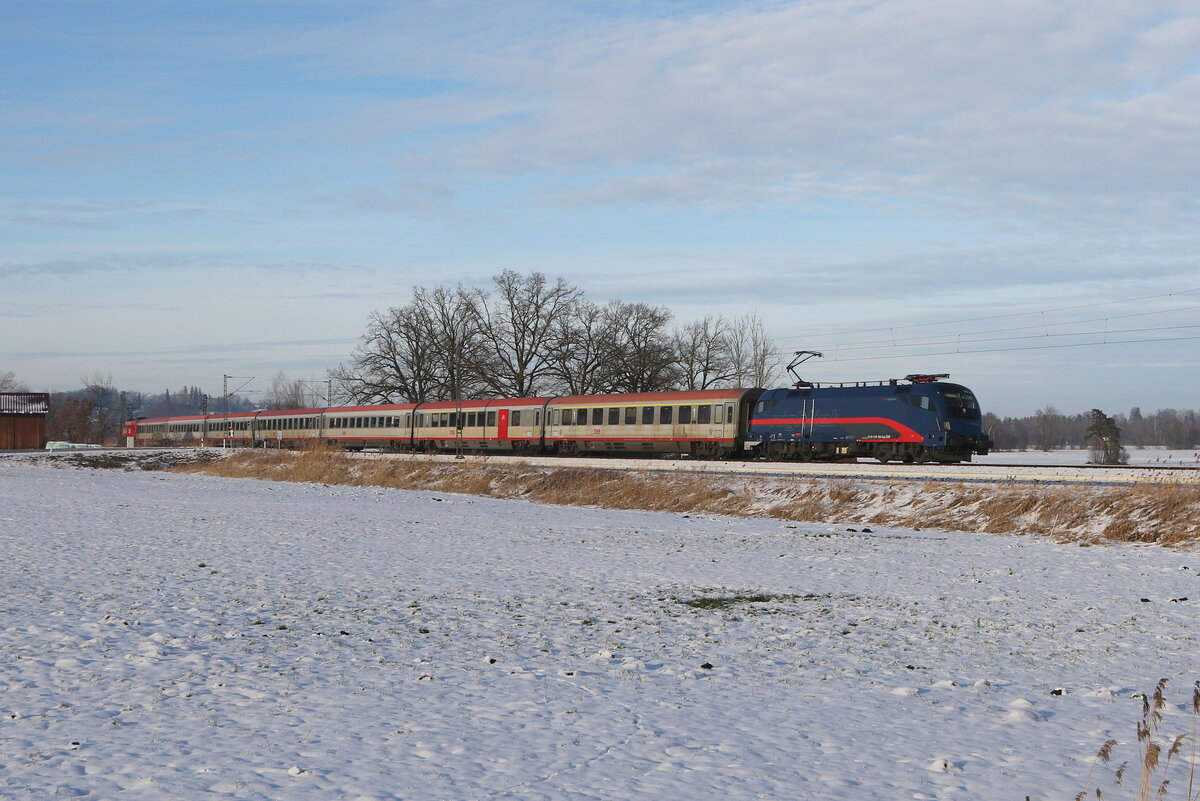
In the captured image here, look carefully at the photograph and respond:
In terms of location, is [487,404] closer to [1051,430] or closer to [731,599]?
[731,599]

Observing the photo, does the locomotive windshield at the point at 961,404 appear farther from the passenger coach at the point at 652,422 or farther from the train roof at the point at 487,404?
the train roof at the point at 487,404

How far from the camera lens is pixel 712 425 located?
41406 mm

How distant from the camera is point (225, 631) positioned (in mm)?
10398

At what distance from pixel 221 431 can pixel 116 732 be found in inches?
3189

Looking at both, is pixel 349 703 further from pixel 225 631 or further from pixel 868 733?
pixel 868 733

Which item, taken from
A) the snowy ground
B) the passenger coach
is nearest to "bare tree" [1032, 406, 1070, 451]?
the snowy ground

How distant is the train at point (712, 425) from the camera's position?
3475 cm

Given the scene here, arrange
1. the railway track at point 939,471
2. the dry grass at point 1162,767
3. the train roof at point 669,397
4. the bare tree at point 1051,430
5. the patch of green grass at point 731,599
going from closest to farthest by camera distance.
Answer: the dry grass at point 1162,767 < the patch of green grass at point 731,599 < the railway track at point 939,471 < the train roof at point 669,397 < the bare tree at point 1051,430

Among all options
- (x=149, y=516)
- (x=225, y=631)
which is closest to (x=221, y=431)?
(x=149, y=516)

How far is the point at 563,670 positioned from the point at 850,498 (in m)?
19.2

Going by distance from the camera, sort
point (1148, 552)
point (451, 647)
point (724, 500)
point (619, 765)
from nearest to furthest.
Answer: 1. point (619, 765)
2. point (451, 647)
3. point (1148, 552)
4. point (724, 500)

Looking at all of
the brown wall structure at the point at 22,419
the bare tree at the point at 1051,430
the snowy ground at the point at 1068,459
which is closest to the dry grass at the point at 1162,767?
the snowy ground at the point at 1068,459

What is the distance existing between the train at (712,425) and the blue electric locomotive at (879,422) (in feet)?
0.12

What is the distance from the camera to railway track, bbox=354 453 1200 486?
81.0 ft
